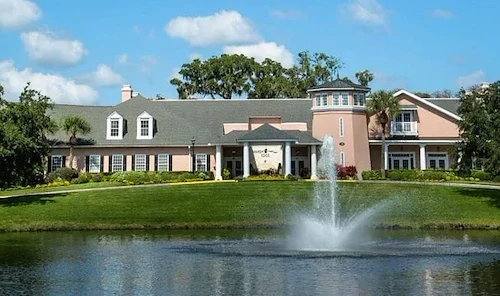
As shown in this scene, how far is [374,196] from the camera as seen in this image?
40656 mm

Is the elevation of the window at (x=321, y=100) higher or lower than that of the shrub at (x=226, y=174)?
higher

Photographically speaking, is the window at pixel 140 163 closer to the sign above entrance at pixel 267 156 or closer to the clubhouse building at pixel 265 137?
the clubhouse building at pixel 265 137

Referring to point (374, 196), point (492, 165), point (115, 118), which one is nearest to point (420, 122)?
point (374, 196)

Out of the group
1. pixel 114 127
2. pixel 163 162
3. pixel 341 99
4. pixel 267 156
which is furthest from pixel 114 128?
pixel 341 99

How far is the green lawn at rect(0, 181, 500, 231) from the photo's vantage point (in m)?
33.3

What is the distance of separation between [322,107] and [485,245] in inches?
1109

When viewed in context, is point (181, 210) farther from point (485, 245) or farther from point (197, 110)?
point (197, 110)

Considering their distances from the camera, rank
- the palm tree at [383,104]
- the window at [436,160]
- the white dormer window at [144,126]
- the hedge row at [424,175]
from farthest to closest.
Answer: the window at [436,160]
the white dormer window at [144,126]
the palm tree at [383,104]
the hedge row at [424,175]

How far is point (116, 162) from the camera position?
53.6 meters

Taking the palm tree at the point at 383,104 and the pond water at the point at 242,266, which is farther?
the palm tree at the point at 383,104

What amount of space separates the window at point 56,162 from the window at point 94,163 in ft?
7.60

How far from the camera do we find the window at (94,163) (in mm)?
53516

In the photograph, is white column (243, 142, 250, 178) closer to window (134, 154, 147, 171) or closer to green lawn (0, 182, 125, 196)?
window (134, 154, 147, 171)

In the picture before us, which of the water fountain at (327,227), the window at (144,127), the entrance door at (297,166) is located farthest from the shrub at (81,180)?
the water fountain at (327,227)
